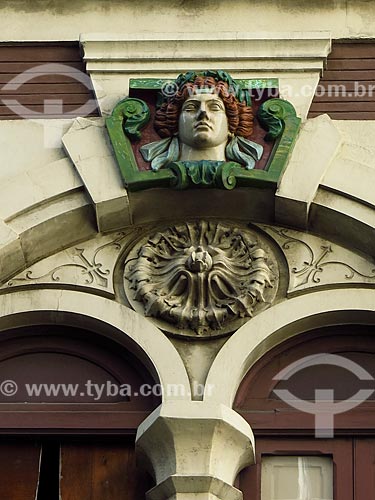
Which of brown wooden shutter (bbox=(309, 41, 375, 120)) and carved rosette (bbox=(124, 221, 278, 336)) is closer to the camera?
carved rosette (bbox=(124, 221, 278, 336))

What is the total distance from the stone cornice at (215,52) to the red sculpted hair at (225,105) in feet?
0.93

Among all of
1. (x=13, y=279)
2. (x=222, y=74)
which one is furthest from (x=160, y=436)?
(x=222, y=74)

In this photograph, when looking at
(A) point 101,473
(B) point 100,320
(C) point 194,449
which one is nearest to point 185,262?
(B) point 100,320

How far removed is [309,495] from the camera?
11.6 meters

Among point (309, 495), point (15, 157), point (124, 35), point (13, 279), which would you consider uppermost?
point (124, 35)

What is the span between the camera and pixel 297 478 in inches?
459

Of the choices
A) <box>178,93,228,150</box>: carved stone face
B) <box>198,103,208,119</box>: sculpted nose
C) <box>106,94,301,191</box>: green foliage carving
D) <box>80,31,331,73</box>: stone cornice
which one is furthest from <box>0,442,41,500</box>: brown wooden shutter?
<box>80,31,331,73</box>: stone cornice

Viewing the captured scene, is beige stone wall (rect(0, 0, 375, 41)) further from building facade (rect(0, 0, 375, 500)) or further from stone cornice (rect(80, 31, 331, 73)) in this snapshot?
stone cornice (rect(80, 31, 331, 73))

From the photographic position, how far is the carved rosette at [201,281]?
11.9 meters

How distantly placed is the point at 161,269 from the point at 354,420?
149cm

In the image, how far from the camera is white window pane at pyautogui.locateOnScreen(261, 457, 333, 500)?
1160 cm

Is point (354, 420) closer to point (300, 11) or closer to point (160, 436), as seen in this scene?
point (160, 436)

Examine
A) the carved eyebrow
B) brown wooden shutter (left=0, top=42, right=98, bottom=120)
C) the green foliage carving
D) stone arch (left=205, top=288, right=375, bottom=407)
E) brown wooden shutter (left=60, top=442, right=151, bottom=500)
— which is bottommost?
brown wooden shutter (left=60, top=442, right=151, bottom=500)

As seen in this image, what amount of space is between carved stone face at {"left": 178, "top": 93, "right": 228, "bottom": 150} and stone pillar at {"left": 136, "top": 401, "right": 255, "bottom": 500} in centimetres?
172
